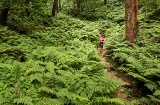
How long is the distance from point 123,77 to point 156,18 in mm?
9600

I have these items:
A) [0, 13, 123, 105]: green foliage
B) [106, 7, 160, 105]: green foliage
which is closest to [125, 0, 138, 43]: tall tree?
[106, 7, 160, 105]: green foliage

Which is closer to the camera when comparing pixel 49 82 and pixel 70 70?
pixel 49 82

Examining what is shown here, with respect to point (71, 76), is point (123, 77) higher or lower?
lower

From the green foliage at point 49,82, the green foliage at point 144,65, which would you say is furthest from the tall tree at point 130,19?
the green foliage at point 49,82

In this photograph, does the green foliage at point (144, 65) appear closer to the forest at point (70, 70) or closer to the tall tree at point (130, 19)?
the forest at point (70, 70)

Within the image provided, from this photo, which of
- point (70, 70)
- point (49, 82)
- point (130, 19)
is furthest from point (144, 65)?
point (49, 82)

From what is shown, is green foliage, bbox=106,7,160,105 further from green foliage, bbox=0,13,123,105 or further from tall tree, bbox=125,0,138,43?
green foliage, bbox=0,13,123,105

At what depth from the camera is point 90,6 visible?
22.1 meters

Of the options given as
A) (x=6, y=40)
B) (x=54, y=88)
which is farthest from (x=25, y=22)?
(x=54, y=88)

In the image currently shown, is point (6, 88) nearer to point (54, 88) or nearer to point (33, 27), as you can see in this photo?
point (54, 88)

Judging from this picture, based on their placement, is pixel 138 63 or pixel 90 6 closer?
pixel 138 63

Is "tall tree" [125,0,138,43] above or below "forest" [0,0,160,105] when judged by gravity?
above

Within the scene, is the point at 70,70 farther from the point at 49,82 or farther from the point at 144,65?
the point at 144,65

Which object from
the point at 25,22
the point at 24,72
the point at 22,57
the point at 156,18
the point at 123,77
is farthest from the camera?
the point at 156,18
